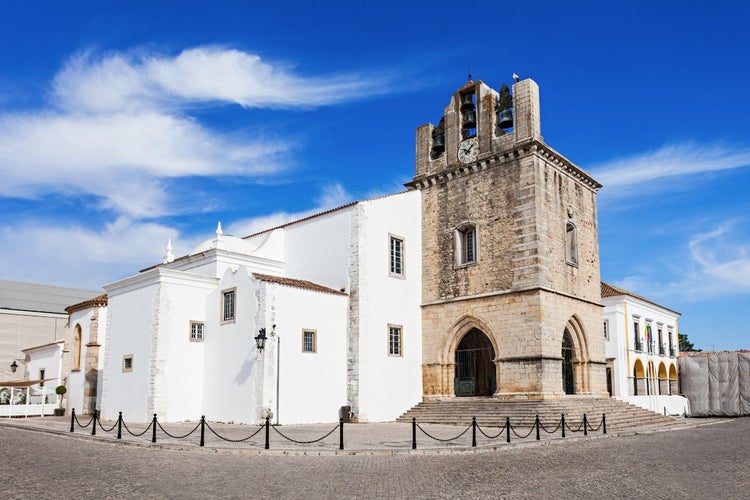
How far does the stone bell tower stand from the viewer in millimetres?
23625

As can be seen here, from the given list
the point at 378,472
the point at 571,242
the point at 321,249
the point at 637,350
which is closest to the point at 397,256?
the point at 321,249

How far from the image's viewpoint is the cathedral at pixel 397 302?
75.3 feet

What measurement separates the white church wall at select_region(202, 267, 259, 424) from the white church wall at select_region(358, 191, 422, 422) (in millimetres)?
4120

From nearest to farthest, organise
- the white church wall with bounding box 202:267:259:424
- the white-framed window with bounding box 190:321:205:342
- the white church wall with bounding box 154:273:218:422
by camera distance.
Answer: the white church wall with bounding box 202:267:259:424, the white church wall with bounding box 154:273:218:422, the white-framed window with bounding box 190:321:205:342

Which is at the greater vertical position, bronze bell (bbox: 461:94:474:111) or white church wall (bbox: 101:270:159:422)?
bronze bell (bbox: 461:94:474:111)

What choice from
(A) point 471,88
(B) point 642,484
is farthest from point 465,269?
(B) point 642,484

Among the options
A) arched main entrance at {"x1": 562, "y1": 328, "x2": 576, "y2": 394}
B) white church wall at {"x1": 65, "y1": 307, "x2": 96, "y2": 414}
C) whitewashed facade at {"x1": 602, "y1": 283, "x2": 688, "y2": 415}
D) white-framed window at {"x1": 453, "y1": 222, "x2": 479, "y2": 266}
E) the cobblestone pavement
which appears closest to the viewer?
the cobblestone pavement

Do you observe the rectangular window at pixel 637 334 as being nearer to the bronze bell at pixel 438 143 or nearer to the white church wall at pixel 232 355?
the bronze bell at pixel 438 143

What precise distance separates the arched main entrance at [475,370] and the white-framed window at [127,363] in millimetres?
13205

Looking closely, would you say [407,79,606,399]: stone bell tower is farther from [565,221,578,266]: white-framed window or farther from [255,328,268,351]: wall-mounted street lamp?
[255,328,268,351]: wall-mounted street lamp

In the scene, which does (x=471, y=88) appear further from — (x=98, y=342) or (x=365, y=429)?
(x=98, y=342)

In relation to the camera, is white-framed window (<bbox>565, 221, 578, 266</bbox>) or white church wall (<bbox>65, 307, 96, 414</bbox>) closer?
white-framed window (<bbox>565, 221, 578, 266</bbox>)

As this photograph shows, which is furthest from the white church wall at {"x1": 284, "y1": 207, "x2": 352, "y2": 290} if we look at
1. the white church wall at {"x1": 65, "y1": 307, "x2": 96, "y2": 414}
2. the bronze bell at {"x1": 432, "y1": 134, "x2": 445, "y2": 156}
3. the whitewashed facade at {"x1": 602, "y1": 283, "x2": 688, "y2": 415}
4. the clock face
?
the whitewashed facade at {"x1": 602, "y1": 283, "x2": 688, "y2": 415}

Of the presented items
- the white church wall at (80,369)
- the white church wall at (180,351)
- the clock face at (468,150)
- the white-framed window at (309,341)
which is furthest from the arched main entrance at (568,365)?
the white church wall at (80,369)
